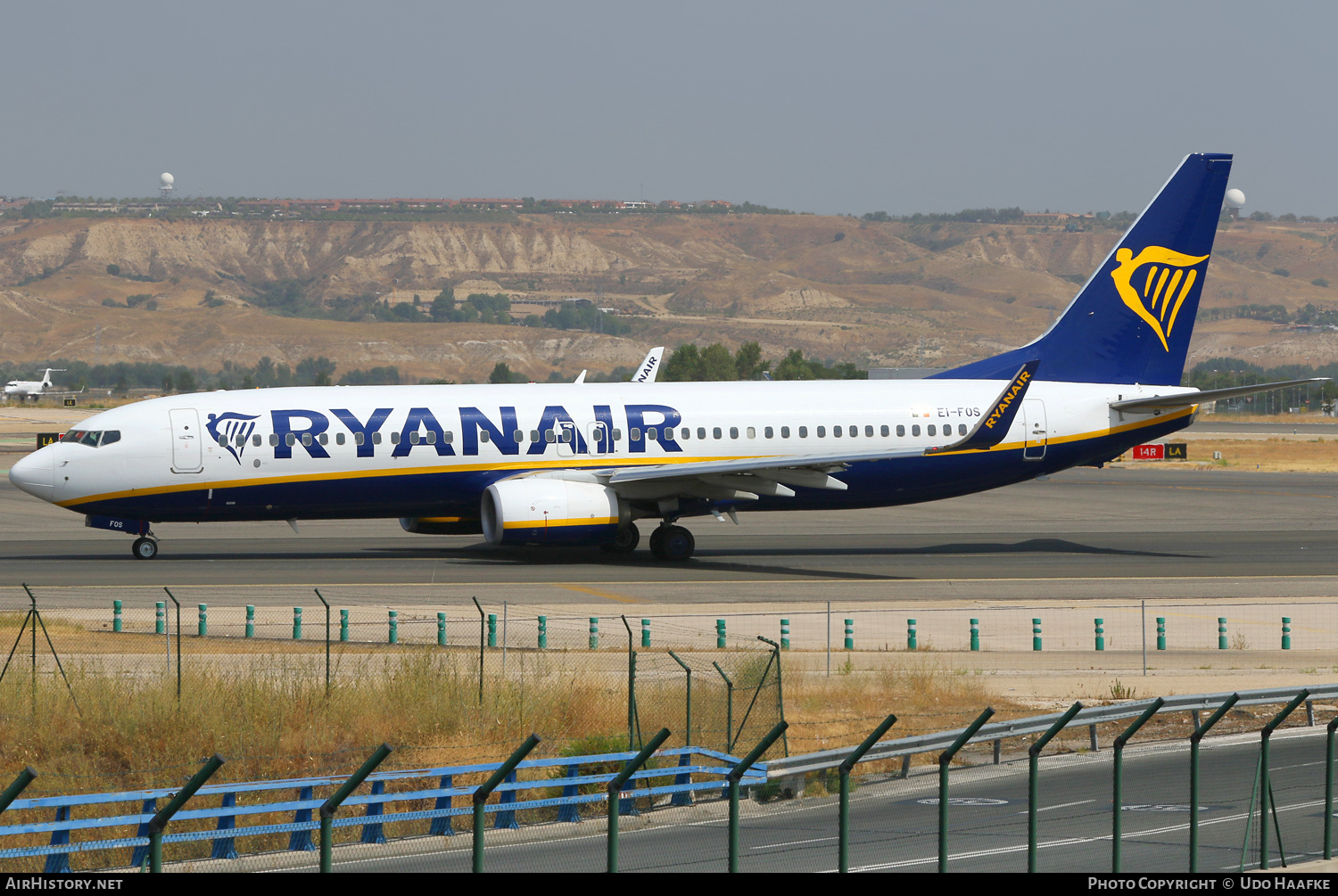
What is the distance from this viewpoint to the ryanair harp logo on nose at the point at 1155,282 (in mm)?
45656

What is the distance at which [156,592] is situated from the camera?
33938 millimetres

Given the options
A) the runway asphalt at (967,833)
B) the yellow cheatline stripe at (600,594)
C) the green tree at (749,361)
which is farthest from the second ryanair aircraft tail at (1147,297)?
the green tree at (749,361)

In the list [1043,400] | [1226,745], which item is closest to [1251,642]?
[1226,745]

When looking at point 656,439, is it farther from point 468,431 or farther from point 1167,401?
point 1167,401

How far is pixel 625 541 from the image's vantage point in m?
42.0

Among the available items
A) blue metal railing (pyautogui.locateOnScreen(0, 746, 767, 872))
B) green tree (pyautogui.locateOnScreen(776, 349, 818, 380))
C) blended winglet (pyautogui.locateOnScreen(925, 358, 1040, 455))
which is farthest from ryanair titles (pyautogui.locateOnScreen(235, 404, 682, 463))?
A: green tree (pyautogui.locateOnScreen(776, 349, 818, 380))

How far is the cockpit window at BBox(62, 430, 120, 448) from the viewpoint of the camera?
38.4 meters

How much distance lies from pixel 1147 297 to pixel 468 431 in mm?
20953

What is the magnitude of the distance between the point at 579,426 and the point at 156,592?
12.1 meters

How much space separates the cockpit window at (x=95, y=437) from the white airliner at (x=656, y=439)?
64 millimetres

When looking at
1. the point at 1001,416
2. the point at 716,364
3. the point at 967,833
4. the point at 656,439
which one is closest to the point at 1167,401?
the point at 1001,416

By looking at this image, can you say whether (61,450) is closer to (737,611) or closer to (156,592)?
(156,592)
